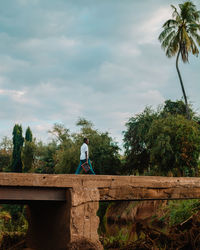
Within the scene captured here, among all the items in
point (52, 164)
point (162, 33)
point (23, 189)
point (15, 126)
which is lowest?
point (23, 189)

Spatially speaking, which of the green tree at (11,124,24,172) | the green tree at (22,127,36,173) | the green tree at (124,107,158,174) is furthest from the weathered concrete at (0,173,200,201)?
the green tree at (11,124,24,172)

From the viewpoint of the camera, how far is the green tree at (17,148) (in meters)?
40.3

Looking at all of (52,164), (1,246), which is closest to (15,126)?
(52,164)

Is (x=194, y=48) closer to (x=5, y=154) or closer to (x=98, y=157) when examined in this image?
(x=98, y=157)

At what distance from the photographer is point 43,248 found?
8547 millimetres

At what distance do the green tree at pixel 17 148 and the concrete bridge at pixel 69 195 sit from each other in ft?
106

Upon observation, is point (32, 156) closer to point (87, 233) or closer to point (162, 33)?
point (162, 33)

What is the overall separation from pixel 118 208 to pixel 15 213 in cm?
1412

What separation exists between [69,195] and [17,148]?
114 ft

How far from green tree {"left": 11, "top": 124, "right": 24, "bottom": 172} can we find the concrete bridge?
32.2m

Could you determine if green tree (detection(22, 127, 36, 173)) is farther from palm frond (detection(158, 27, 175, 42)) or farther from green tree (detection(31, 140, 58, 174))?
palm frond (detection(158, 27, 175, 42))

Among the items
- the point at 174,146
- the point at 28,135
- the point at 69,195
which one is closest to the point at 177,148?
the point at 174,146

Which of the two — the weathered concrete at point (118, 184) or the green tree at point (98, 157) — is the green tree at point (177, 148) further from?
the weathered concrete at point (118, 184)

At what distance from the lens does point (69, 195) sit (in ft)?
24.9
